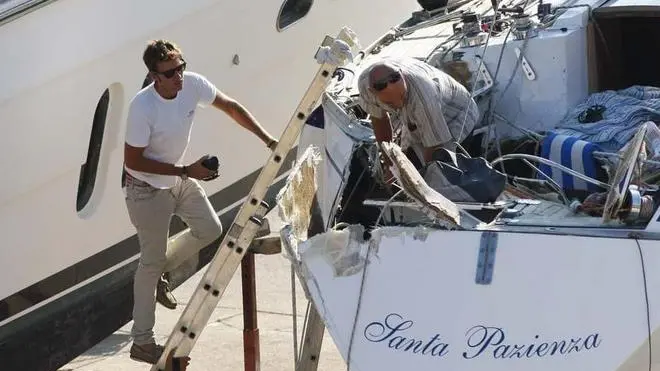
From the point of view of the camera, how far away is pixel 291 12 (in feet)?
27.0

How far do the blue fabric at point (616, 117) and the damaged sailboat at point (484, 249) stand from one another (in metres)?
0.01

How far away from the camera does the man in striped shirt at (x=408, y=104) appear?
5.22 m

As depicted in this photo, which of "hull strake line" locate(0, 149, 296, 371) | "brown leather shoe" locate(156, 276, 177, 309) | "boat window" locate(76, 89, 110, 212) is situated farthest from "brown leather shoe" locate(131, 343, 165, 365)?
"boat window" locate(76, 89, 110, 212)

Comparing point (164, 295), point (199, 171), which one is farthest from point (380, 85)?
point (164, 295)

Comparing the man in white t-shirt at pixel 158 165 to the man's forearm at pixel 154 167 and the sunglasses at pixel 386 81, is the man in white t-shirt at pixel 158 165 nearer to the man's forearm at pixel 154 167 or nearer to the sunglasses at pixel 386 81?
the man's forearm at pixel 154 167

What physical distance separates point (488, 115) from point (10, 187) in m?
2.51

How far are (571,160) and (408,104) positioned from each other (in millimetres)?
828

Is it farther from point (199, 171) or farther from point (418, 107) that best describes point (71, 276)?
point (418, 107)

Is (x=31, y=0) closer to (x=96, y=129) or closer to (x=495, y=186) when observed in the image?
(x=96, y=129)

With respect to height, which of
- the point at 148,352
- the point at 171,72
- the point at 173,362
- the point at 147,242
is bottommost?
the point at 148,352

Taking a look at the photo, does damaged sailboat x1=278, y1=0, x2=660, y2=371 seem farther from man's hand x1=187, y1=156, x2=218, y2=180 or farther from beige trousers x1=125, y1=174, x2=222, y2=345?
beige trousers x1=125, y1=174, x2=222, y2=345

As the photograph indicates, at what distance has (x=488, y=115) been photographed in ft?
20.9

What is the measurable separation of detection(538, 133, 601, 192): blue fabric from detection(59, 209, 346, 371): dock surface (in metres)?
1.55

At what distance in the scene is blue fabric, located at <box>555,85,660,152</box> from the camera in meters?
5.64
